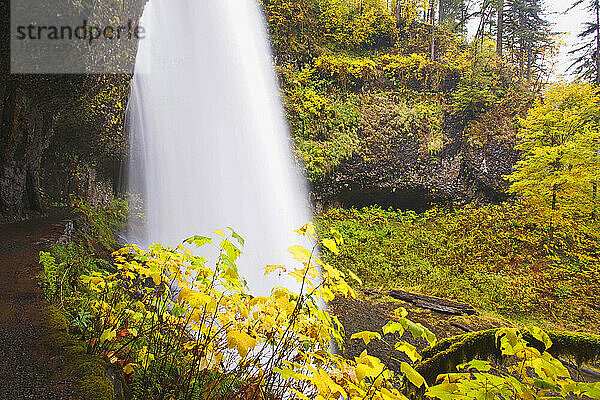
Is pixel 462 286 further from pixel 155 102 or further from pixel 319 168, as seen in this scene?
pixel 155 102

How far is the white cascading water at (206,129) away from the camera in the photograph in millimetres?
11391

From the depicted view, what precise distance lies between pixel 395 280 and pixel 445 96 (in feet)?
30.7

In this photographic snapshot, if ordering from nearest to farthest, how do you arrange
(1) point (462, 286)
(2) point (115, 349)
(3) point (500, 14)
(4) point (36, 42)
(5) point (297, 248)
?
(5) point (297, 248) < (2) point (115, 349) < (4) point (36, 42) < (1) point (462, 286) < (3) point (500, 14)

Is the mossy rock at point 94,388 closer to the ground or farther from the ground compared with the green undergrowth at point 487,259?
farther from the ground

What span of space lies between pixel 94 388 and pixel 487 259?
10.7 metres

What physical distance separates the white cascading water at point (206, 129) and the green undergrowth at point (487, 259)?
2856 millimetres

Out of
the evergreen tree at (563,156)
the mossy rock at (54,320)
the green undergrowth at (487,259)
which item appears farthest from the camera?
the evergreen tree at (563,156)

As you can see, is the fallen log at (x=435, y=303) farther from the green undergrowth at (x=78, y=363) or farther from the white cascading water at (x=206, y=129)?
the green undergrowth at (x=78, y=363)

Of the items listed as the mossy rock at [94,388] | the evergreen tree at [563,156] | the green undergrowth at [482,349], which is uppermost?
the evergreen tree at [563,156]

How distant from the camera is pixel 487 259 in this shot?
977 centimetres

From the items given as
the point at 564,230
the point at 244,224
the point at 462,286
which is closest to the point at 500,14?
the point at 564,230

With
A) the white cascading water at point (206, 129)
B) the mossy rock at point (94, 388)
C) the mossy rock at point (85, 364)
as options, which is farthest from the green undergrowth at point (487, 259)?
the mossy rock at point (94, 388)

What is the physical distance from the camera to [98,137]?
9.27 m

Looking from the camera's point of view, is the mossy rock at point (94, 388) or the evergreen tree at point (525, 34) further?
the evergreen tree at point (525, 34)
